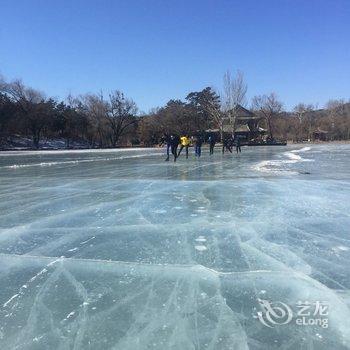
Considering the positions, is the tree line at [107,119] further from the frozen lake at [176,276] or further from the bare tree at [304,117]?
the frozen lake at [176,276]

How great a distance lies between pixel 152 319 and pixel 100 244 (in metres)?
1.92

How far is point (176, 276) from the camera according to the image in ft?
11.5

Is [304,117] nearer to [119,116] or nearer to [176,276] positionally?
[119,116]

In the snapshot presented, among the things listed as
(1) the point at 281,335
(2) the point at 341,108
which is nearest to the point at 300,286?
(1) the point at 281,335

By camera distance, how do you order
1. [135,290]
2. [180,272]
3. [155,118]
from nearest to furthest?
[135,290] → [180,272] → [155,118]

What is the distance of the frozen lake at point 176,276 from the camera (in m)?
2.57

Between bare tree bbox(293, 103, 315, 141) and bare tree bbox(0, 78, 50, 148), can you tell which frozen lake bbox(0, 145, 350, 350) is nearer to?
bare tree bbox(0, 78, 50, 148)

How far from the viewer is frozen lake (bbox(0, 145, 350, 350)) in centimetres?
257

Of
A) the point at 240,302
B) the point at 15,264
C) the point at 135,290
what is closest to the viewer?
the point at 240,302

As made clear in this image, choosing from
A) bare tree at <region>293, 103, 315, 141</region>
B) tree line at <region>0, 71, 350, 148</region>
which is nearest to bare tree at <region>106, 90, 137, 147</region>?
tree line at <region>0, 71, 350, 148</region>

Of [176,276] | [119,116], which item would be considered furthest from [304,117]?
[176,276]

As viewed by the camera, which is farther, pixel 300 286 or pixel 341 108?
pixel 341 108

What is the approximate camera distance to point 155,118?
63156 mm

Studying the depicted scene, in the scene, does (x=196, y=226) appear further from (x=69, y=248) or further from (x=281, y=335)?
(x=281, y=335)
